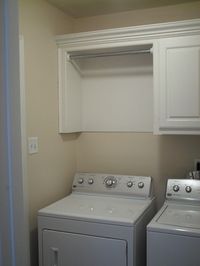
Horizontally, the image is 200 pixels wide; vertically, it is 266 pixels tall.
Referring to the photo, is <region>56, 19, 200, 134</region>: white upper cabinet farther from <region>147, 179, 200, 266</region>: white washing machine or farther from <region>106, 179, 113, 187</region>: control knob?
<region>147, 179, 200, 266</region>: white washing machine

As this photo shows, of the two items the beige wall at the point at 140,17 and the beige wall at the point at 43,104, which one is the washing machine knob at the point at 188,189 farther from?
the beige wall at the point at 140,17

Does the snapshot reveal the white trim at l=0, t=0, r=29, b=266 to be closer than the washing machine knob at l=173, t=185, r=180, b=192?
Yes

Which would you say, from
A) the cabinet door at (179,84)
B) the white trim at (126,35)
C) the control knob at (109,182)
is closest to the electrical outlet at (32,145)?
the control knob at (109,182)

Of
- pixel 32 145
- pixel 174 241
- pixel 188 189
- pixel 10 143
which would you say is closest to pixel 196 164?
pixel 188 189

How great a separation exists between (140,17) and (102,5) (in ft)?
1.17

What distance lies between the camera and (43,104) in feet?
7.76

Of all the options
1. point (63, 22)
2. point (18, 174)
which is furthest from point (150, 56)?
point (18, 174)

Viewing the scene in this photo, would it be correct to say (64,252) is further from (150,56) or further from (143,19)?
(143,19)

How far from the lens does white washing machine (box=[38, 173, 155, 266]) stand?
1.92m

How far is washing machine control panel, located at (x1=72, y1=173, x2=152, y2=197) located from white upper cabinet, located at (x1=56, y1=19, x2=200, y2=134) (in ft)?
1.41

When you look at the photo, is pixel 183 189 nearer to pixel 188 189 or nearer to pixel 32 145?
pixel 188 189

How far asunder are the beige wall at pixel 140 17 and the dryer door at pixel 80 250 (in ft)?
5.86

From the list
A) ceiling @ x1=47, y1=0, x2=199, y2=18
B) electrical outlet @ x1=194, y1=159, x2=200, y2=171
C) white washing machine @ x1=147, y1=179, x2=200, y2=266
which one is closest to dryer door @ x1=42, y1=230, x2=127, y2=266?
white washing machine @ x1=147, y1=179, x2=200, y2=266

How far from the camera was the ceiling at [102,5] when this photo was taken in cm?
241
